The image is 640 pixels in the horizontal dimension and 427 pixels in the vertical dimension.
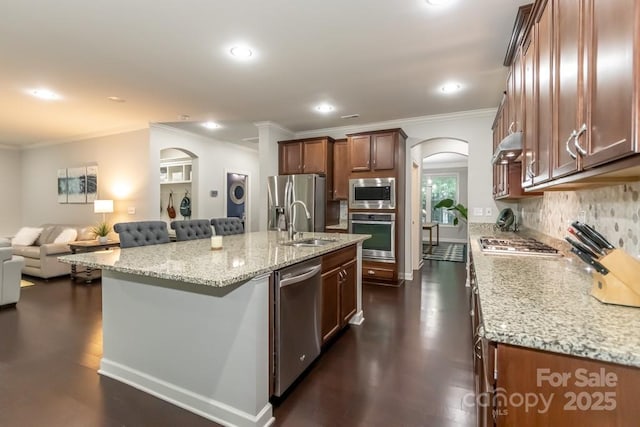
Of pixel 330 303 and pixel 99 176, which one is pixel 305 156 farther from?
pixel 99 176

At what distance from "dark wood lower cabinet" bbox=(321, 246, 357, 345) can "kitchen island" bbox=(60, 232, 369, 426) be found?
0.44 meters

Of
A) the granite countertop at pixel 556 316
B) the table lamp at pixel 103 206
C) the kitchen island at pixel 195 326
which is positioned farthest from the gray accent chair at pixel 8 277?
the granite countertop at pixel 556 316

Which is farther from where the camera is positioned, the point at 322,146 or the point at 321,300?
the point at 322,146

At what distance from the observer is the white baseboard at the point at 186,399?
1.73 m

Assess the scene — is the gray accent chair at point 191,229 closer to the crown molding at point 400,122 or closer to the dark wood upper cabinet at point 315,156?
the dark wood upper cabinet at point 315,156

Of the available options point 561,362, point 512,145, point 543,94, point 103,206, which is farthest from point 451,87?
point 103,206

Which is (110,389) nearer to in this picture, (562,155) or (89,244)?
(562,155)

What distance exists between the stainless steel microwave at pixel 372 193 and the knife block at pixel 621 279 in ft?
11.7

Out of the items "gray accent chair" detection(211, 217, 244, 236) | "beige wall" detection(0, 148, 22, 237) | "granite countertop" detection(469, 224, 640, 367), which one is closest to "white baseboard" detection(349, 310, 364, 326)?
"gray accent chair" detection(211, 217, 244, 236)

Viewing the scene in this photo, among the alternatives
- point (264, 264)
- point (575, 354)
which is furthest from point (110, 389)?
point (575, 354)

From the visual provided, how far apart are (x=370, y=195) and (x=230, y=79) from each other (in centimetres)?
257

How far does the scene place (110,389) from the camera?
2084 mm

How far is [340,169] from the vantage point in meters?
5.32

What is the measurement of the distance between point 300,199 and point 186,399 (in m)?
3.40
